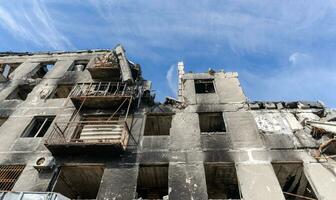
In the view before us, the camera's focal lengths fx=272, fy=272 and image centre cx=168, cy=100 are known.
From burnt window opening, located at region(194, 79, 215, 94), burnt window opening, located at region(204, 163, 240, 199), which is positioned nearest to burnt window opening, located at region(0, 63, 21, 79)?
burnt window opening, located at region(194, 79, 215, 94)

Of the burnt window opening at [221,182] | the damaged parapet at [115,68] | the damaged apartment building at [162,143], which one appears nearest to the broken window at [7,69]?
the damaged apartment building at [162,143]

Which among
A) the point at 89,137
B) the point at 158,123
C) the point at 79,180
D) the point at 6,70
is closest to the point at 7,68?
the point at 6,70

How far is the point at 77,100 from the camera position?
1684 centimetres

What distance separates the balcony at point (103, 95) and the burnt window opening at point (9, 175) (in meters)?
4.83

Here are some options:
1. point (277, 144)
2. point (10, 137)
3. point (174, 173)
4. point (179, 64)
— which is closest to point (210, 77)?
point (179, 64)

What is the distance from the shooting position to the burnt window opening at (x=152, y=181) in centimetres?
1422

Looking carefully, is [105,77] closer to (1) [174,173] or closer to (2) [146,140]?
(2) [146,140]

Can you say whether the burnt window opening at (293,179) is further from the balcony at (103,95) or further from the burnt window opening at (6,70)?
the burnt window opening at (6,70)

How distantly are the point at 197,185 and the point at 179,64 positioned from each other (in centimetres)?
1111

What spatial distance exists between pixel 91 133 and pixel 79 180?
2700mm

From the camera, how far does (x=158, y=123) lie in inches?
695

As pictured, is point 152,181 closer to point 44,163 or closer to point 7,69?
point 44,163

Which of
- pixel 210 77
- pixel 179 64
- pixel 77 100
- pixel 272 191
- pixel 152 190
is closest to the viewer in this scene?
pixel 272 191

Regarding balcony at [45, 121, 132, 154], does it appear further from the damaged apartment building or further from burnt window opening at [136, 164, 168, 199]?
burnt window opening at [136, 164, 168, 199]
